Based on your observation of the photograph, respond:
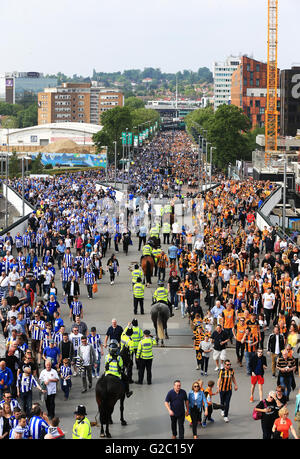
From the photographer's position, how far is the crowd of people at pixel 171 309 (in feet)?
44.3

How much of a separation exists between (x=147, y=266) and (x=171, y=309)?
18.6ft

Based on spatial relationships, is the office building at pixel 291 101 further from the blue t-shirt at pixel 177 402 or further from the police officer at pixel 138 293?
the blue t-shirt at pixel 177 402

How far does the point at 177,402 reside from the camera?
514 inches

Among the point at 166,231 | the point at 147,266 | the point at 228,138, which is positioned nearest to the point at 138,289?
the point at 147,266

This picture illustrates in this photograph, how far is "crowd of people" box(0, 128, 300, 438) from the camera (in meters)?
13.5

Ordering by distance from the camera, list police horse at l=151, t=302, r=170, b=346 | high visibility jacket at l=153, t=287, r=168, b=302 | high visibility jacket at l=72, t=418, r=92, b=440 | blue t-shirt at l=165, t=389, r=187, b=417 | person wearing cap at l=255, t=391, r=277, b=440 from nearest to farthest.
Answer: high visibility jacket at l=72, t=418, r=92, b=440
person wearing cap at l=255, t=391, r=277, b=440
blue t-shirt at l=165, t=389, r=187, b=417
police horse at l=151, t=302, r=170, b=346
high visibility jacket at l=153, t=287, r=168, b=302

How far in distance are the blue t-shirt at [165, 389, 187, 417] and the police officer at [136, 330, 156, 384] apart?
8.93ft

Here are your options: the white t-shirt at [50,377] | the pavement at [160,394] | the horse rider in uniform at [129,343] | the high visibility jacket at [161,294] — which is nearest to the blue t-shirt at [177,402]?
the pavement at [160,394]

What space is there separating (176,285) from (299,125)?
95.0m

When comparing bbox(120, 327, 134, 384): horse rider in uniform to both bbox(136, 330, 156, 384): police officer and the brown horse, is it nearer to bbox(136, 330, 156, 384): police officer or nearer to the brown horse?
bbox(136, 330, 156, 384): police officer

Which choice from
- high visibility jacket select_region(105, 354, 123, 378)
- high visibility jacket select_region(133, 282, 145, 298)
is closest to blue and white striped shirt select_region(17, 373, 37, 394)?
high visibility jacket select_region(105, 354, 123, 378)

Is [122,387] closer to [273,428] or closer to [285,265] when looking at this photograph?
[273,428]

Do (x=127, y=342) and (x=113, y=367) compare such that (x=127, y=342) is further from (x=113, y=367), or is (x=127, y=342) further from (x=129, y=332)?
(x=113, y=367)

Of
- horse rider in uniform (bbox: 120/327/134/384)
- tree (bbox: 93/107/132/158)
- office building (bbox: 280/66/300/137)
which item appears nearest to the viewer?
horse rider in uniform (bbox: 120/327/134/384)
